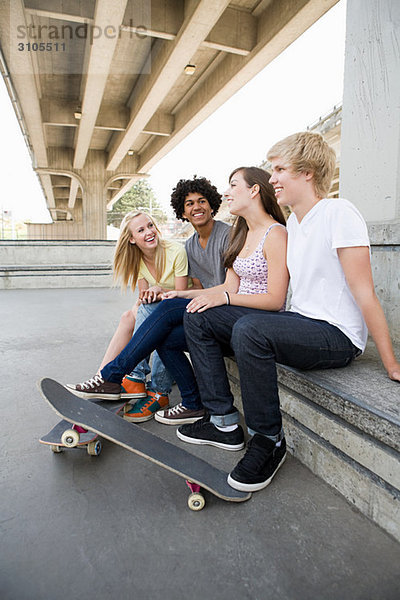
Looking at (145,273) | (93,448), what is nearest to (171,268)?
(145,273)

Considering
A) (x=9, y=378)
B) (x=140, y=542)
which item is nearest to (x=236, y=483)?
(x=140, y=542)

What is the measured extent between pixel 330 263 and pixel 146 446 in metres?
1.12

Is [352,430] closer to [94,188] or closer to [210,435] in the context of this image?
[210,435]

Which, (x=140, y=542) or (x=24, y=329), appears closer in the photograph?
(x=140, y=542)

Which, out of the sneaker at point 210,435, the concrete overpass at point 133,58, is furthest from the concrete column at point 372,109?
the concrete overpass at point 133,58

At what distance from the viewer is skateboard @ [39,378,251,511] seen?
5.15 feet

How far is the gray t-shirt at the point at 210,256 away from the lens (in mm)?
2883

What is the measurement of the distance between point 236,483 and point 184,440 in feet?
1.76

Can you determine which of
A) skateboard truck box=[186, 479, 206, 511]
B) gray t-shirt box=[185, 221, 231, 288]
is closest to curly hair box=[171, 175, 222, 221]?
gray t-shirt box=[185, 221, 231, 288]

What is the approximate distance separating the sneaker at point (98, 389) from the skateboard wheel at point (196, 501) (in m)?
0.88

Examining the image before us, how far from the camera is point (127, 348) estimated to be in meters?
2.28

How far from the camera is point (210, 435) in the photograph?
2078 mm

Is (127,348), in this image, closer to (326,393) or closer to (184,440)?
(184,440)

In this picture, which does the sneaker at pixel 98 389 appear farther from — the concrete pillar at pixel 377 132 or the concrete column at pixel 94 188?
the concrete column at pixel 94 188
